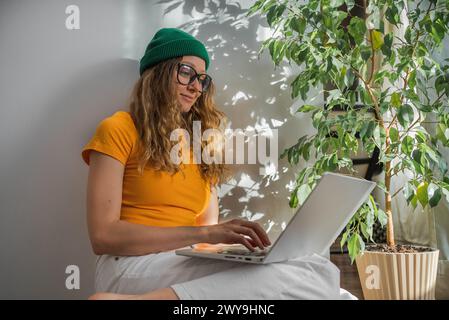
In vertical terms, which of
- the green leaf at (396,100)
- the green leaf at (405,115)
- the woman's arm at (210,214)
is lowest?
the woman's arm at (210,214)

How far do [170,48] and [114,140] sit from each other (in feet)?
1.31

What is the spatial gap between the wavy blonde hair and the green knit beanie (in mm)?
21

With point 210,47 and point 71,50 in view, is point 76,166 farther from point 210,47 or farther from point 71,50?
point 210,47

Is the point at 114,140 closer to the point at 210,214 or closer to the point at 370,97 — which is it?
the point at 210,214

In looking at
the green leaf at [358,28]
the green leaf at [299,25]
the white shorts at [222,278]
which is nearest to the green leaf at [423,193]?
the green leaf at [358,28]

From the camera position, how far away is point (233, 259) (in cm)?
100

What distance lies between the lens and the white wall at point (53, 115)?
1685 millimetres

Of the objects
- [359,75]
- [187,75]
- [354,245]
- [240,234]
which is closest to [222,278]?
[240,234]

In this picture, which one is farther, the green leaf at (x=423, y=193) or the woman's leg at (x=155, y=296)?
the green leaf at (x=423, y=193)

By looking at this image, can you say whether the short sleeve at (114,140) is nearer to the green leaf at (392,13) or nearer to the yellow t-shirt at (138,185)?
the yellow t-shirt at (138,185)

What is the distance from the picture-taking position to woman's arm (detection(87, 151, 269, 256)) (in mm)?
1157
